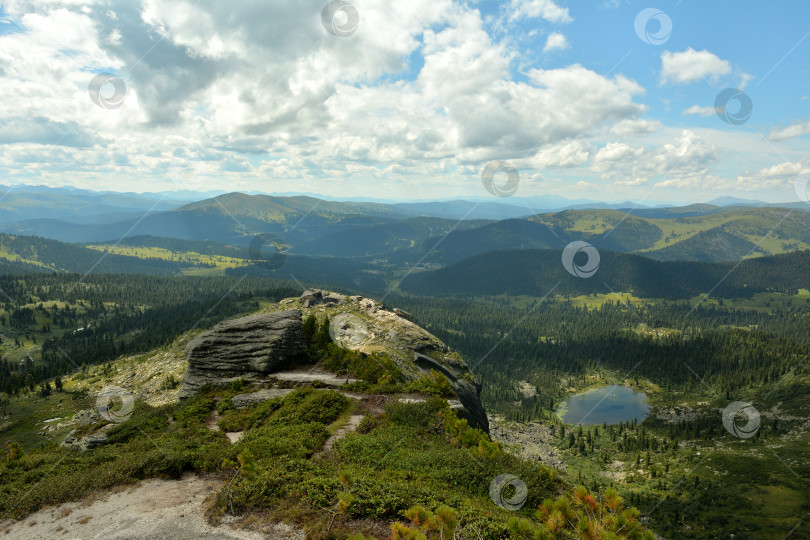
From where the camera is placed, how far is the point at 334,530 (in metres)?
14.4

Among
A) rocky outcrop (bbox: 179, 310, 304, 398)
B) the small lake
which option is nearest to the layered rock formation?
rocky outcrop (bbox: 179, 310, 304, 398)

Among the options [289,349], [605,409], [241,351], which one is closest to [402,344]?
[289,349]

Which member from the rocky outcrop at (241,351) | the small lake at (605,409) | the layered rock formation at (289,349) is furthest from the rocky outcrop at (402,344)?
the small lake at (605,409)

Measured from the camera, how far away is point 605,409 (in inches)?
7259

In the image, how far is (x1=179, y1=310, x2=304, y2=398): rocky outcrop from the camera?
140ft

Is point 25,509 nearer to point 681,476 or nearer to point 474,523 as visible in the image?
point 474,523

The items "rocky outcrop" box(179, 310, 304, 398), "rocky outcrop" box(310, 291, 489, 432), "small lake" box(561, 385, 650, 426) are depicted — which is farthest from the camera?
"small lake" box(561, 385, 650, 426)

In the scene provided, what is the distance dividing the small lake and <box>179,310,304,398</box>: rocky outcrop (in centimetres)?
16286

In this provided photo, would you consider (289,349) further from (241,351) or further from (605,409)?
(605,409)

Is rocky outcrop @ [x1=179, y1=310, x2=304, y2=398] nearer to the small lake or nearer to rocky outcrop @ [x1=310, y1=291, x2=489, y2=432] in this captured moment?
rocky outcrop @ [x1=310, y1=291, x2=489, y2=432]

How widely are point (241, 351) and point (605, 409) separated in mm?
193324

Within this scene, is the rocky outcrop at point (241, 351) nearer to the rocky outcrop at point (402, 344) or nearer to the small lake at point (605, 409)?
the rocky outcrop at point (402, 344)

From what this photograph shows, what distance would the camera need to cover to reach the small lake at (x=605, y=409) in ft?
564

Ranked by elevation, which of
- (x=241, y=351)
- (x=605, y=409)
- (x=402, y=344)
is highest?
(x=241, y=351)
